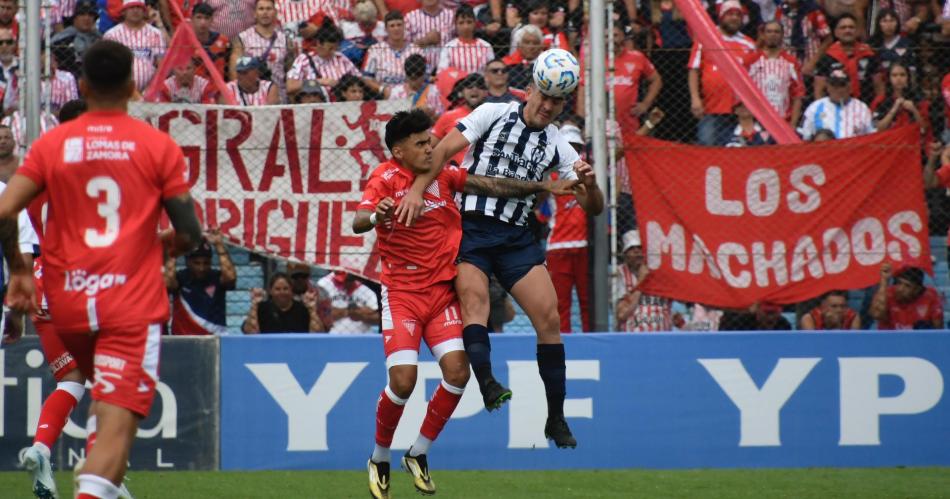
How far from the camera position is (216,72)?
11.1 m

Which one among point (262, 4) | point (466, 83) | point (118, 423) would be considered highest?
point (262, 4)

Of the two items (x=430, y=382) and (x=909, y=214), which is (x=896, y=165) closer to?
(x=909, y=214)

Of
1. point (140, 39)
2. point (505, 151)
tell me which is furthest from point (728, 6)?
point (140, 39)

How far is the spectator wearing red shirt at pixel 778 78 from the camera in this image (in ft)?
36.9

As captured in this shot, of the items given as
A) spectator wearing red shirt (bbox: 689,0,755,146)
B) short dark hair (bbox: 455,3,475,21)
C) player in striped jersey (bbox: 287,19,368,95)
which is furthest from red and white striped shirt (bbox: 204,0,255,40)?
spectator wearing red shirt (bbox: 689,0,755,146)

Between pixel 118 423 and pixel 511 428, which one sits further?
pixel 511 428

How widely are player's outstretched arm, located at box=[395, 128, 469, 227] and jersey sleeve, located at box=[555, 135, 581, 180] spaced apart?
69 centimetres

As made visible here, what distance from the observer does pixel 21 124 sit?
10508mm

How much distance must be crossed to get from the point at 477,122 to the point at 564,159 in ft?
2.22

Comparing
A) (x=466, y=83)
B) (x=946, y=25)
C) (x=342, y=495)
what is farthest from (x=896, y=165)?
(x=342, y=495)

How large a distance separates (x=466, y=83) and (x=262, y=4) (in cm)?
244

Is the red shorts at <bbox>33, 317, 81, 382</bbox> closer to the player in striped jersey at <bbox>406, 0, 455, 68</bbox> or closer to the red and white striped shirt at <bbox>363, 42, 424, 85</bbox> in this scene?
the red and white striped shirt at <bbox>363, 42, 424, 85</bbox>

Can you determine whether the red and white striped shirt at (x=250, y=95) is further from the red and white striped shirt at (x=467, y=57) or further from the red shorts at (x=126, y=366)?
the red shorts at (x=126, y=366)

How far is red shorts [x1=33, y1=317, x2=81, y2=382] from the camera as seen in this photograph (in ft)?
27.7
